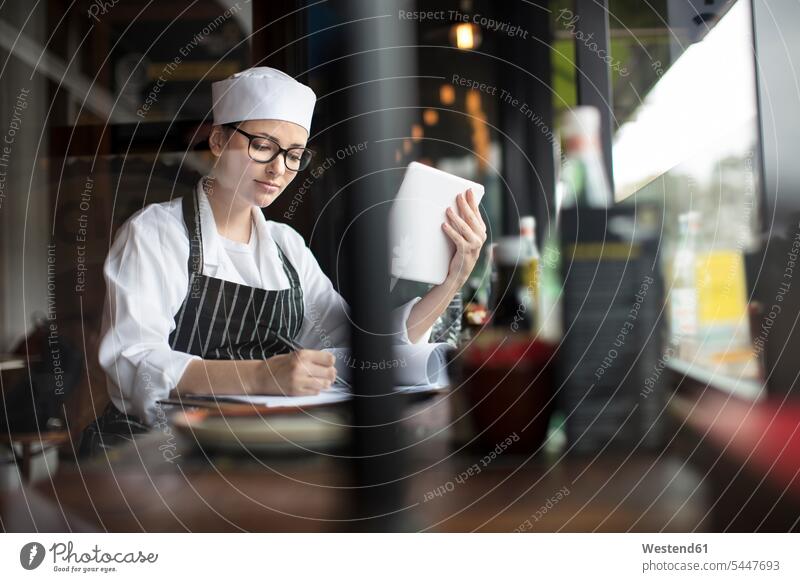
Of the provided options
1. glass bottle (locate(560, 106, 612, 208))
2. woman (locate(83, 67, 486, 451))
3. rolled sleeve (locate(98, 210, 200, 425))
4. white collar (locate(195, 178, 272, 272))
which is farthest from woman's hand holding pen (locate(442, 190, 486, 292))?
rolled sleeve (locate(98, 210, 200, 425))

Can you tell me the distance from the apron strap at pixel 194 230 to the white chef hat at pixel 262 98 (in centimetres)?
11

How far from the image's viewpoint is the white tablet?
35.3 inches

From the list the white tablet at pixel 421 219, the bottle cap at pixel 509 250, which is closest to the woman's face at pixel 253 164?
the white tablet at pixel 421 219

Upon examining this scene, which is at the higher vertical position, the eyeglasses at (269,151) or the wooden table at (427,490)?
the eyeglasses at (269,151)

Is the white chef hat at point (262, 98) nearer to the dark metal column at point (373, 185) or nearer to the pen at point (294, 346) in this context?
the dark metal column at point (373, 185)

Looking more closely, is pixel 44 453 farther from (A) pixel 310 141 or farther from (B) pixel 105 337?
(A) pixel 310 141

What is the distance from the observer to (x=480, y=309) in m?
0.91

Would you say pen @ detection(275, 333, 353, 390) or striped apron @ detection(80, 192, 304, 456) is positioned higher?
striped apron @ detection(80, 192, 304, 456)

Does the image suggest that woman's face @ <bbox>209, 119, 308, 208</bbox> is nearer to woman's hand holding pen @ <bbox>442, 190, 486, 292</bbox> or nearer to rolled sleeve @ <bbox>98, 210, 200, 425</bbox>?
rolled sleeve @ <bbox>98, 210, 200, 425</bbox>

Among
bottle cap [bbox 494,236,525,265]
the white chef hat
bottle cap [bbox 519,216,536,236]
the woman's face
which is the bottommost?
bottle cap [bbox 494,236,525,265]

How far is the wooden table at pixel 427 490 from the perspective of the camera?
934 millimetres

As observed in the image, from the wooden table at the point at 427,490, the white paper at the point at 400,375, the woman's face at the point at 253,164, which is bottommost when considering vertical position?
the wooden table at the point at 427,490

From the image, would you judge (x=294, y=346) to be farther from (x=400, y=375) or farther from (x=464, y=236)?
(x=464, y=236)
